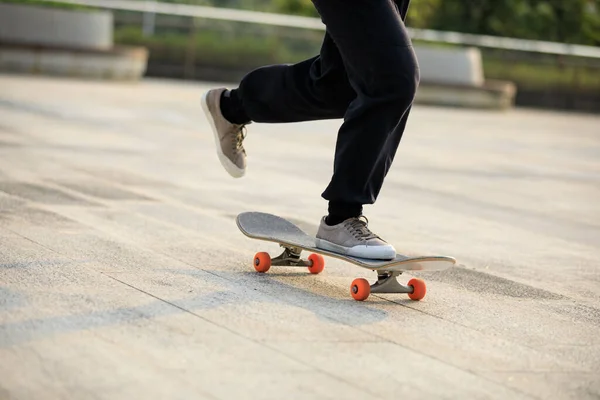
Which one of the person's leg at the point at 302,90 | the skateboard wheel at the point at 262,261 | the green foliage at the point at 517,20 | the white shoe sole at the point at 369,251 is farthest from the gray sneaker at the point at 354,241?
the green foliage at the point at 517,20

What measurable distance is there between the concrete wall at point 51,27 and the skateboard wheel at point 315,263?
44.7 feet

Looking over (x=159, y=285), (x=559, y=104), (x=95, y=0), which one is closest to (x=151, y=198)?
(x=159, y=285)

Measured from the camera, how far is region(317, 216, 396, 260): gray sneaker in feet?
14.5

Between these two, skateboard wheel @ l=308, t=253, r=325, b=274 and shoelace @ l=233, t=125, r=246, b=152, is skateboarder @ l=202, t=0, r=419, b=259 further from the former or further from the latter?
shoelace @ l=233, t=125, r=246, b=152

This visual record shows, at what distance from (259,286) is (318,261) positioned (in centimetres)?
48

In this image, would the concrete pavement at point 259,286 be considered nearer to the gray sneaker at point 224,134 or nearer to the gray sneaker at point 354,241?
the gray sneaker at point 354,241

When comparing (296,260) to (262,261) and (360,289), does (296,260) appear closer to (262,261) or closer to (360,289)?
(262,261)

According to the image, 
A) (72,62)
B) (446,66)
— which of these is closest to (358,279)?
(72,62)

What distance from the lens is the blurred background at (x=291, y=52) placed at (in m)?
20.1

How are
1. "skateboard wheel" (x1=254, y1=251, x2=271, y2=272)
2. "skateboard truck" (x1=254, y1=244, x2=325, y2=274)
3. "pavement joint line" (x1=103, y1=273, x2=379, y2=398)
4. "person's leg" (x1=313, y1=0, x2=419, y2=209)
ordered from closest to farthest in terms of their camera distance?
1. "pavement joint line" (x1=103, y1=273, x2=379, y2=398)
2. "person's leg" (x1=313, y1=0, x2=419, y2=209)
3. "skateboard wheel" (x1=254, y1=251, x2=271, y2=272)
4. "skateboard truck" (x1=254, y1=244, x2=325, y2=274)

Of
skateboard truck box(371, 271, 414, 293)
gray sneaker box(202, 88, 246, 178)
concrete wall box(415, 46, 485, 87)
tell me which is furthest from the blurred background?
skateboard truck box(371, 271, 414, 293)

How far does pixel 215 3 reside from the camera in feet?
93.1

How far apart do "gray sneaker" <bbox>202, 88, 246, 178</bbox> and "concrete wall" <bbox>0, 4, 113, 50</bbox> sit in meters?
12.9

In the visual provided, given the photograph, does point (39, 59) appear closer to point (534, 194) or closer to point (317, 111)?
point (534, 194)
